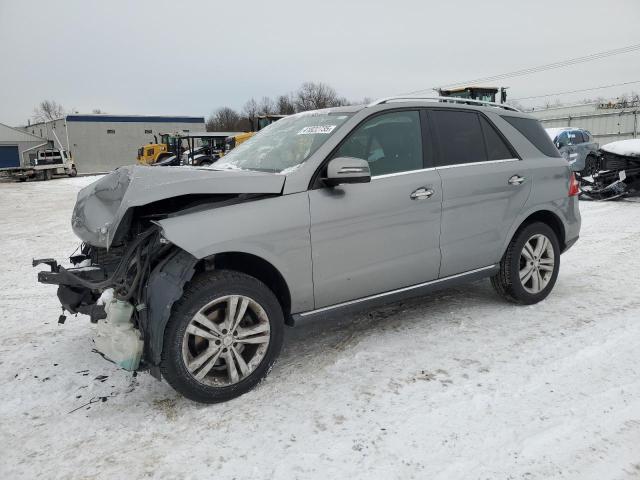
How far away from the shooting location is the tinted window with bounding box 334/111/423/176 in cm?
351

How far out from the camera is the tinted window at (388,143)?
3.51m

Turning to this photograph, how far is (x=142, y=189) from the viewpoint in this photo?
2.86 metres

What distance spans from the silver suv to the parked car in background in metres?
12.6

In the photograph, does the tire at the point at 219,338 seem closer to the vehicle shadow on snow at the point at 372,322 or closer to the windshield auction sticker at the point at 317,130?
the vehicle shadow on snow at the point at 372,322

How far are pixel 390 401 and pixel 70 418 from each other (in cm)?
190

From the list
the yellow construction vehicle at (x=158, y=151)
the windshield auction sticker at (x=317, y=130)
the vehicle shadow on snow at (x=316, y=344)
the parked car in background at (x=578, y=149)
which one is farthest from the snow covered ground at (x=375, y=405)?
the yellow construction vehicle at (x=158, y=151)

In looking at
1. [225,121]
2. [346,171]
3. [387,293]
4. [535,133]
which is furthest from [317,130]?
[225,121]

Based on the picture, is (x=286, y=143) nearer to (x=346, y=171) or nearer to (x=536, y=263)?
(x=346, y=171)

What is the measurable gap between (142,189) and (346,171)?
1.24 meters

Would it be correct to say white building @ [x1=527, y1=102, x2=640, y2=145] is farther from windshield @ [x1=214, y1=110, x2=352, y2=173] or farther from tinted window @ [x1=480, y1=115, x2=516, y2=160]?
windshield @ [x1=214, y1=110, x2=352, y2=173]

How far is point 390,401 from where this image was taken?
9.70 ft

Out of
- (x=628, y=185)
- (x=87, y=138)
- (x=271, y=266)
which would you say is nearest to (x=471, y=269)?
(x=271, y=266)

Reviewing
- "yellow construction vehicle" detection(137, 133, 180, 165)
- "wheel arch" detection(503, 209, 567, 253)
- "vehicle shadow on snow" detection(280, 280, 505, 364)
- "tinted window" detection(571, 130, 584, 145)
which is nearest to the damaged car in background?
"tinted window" detection(571, 130, 584, 145)

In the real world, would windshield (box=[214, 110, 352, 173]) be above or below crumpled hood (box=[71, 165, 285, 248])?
above
